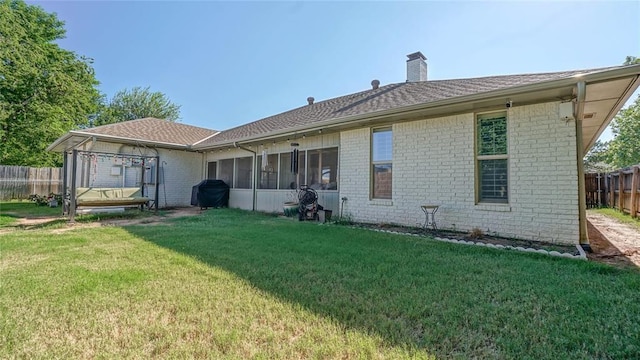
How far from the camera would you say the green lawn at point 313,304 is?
5.91ft

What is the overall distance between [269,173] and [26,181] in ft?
47.4

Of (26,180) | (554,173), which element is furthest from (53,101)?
(554,173)

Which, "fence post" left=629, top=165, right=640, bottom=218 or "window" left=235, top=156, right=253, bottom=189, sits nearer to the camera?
"fence post" left=629, top=165, right=640, bottom=218

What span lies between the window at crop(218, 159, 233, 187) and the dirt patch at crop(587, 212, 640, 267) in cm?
1075

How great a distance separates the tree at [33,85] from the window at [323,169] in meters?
17.4

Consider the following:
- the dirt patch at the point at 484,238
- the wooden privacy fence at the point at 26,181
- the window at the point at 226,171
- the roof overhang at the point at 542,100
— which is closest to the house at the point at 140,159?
the window at the point at 226,171

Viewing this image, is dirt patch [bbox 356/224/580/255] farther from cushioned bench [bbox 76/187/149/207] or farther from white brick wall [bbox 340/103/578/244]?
cushioned bench [bbox 76/187/149/207]

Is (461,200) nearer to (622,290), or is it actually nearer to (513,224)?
(513,224)

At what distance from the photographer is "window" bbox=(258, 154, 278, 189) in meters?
9.99

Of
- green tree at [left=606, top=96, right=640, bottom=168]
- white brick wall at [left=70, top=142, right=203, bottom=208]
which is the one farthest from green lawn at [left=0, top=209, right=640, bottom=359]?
green tree at [left=606, top=96, right=640, bottom=168]

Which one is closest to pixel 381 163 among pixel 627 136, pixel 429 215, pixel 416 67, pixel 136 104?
pixel 429 215

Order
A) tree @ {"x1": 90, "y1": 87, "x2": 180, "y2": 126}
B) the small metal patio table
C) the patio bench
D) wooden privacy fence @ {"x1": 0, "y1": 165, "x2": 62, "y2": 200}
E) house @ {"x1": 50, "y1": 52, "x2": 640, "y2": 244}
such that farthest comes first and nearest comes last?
tree @ {"x1": 90, "y1": 87, "x2": 180, "y2": 126}
wooden privacy fence @ {"x1": 0, "y1": 165, "x2": 62, "y2": 200}
the patio bench
the small metal patio table
house @ {"x1": 50, "y1": 52, "x2": 640, "y2": 244}

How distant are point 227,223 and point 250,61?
8627mm

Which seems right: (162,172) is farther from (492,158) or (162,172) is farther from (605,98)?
(605,98)
